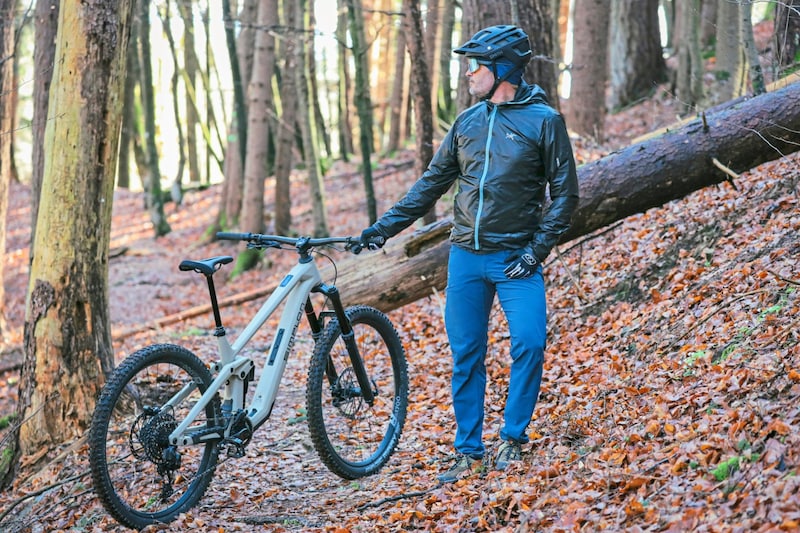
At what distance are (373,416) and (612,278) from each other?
3.24 meters

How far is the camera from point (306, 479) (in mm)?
5867

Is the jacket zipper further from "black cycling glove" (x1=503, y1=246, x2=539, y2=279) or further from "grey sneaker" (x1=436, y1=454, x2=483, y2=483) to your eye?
"grey sneaker" (x1=436, y1=454, x2=483, y2=483)

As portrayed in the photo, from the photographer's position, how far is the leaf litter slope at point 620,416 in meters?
3.97

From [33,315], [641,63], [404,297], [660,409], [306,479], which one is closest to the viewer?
[660,409]

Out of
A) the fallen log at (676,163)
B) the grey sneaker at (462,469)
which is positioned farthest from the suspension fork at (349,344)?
the fallen log at (676,163)

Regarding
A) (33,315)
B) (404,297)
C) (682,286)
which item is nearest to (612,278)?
(682,286)

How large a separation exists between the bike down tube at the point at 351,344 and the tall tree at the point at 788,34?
492cm

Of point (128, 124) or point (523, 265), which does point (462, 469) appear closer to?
point (523, 265)

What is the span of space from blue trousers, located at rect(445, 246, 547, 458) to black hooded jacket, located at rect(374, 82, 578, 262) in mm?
171

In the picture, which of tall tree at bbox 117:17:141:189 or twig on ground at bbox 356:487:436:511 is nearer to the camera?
twig on ground at bbox 356:487:436:511

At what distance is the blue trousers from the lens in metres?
5.03

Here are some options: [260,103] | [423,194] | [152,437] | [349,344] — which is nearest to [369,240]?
[423,194]

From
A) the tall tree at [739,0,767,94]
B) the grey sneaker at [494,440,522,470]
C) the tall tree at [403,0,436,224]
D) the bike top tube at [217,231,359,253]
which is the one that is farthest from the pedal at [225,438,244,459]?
the tall tree at [403,0,436,224]

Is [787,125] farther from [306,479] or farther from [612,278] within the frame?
[306,479]
